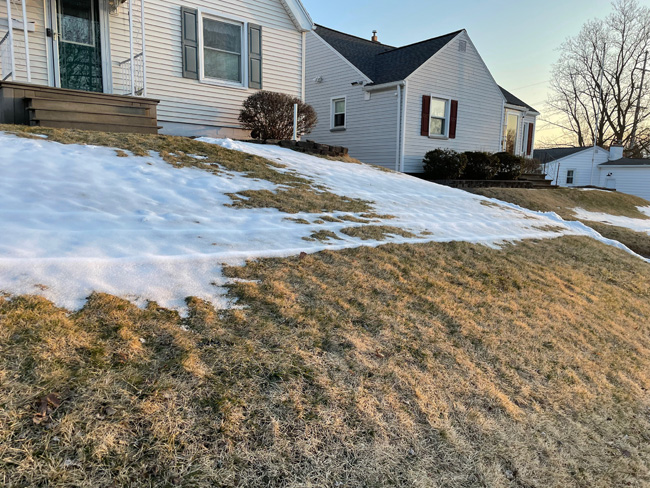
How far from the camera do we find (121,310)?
252 centimetres

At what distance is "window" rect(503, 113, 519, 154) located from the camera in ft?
66.2

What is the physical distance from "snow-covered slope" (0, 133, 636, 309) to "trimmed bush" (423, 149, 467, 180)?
7.17m

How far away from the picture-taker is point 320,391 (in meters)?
2.29

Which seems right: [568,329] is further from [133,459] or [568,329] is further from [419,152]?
[419,152]

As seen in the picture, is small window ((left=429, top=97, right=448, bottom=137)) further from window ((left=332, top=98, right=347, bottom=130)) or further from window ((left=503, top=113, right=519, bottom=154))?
window ((left=503, top=113, right=519, bottom=154))

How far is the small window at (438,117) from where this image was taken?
16.1 metres

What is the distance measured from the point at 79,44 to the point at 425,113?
1085 cm

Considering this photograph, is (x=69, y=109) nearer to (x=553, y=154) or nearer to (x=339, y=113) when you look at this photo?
(x=339, y=113)

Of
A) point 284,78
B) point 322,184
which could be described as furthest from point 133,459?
point 284,78

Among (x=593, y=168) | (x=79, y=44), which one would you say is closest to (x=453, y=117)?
(x=79, y=44)

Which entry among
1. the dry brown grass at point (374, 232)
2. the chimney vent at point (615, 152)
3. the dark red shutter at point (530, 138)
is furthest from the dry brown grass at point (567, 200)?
the chimney vent at point (615, 152)

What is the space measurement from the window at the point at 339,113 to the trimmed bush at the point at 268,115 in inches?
257

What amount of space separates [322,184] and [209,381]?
17.3 feet

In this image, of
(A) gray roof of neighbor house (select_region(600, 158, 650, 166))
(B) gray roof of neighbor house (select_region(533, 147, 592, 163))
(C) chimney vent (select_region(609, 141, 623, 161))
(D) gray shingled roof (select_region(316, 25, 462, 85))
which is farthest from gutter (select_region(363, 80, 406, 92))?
(C) chimney vent (select_region(609, 141, 623, 161))
